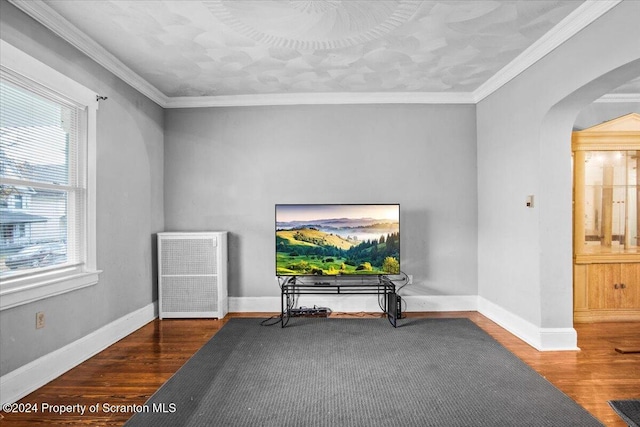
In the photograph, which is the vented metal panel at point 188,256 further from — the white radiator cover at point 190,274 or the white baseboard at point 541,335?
the white baseboard at point 541,335

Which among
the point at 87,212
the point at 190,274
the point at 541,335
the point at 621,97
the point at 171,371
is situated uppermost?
the point at 621,97

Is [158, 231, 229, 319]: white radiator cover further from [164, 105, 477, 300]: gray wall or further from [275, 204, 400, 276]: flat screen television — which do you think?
[275, 204, 400, 276]: flat screen television

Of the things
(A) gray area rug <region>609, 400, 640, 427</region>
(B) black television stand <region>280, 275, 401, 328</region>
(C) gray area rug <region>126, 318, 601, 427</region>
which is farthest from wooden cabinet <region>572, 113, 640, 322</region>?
(A) gray area rug <region>609, 400, 640, 427</region>

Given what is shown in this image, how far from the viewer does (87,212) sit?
9.76 ft

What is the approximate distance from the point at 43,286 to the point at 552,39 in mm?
4135

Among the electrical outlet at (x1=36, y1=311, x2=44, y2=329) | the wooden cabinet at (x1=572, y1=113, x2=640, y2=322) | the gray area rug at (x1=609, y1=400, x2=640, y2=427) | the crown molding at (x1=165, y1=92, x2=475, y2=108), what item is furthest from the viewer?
the crown molding at (x1=165, y1=92, x2=475, y2=108)

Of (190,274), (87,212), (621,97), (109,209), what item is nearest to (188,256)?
(190,274)

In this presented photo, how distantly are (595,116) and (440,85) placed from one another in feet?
5.89

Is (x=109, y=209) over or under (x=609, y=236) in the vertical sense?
over

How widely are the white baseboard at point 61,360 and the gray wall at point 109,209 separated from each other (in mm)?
47

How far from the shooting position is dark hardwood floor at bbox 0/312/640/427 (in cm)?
213

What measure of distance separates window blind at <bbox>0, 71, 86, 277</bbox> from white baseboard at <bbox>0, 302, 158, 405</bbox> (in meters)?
0.62

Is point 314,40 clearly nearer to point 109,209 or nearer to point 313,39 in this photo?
point 313,39

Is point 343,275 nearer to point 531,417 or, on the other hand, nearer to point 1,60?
Result: point 531,417
